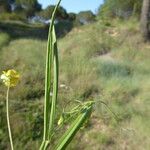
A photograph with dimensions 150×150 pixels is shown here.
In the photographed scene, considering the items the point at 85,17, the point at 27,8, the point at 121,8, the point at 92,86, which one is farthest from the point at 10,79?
the point at 27,8

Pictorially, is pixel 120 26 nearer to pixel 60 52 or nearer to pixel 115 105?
pixel 60 52

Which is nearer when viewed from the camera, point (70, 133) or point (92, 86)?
point (70, 133)

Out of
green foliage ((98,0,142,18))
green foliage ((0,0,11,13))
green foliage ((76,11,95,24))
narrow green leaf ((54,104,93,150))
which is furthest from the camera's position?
green foliage ((0,0,11,13))

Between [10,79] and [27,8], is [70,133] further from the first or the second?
[27,8]

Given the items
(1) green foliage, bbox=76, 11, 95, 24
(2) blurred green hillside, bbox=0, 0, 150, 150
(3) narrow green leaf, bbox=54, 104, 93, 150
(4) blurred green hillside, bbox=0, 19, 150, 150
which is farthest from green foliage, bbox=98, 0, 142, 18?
(3) narrow green leaf, bbox=54, 104, 93, 150

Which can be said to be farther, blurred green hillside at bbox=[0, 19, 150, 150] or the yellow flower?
blurred green hillside at bbox=[0, 19, 150, 150]

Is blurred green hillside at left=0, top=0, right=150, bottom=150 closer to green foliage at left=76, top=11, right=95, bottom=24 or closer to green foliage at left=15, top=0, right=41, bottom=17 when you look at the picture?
green foliage at left=76, top=11, right=95, bottom=24

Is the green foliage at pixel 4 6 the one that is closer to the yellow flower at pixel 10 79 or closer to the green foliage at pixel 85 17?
the green foliage at pixel 85 17

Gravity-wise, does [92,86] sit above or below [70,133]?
below
